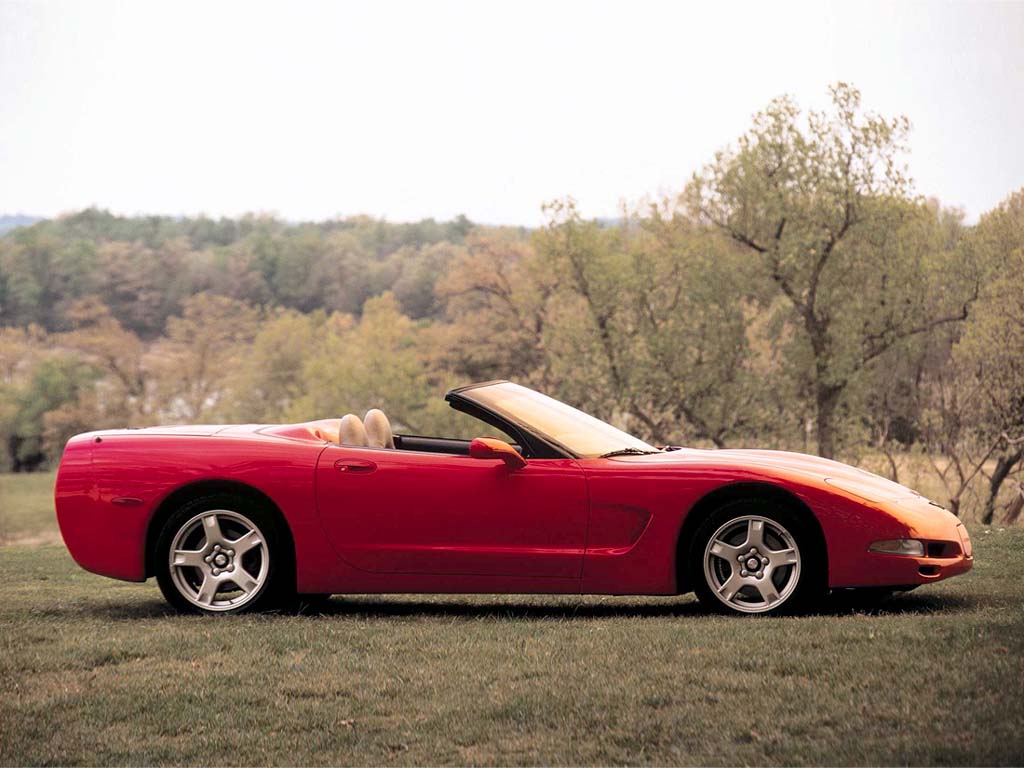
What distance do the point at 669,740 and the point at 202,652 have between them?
2550 millimetres

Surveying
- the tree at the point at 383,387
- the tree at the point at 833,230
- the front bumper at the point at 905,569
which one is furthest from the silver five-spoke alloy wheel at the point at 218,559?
the tree at the point at 383,387

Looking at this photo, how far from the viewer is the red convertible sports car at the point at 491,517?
6469 millimetres

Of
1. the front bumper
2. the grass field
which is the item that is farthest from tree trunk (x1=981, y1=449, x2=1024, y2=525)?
the front bumper

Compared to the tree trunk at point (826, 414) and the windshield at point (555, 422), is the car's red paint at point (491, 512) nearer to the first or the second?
the windshield at point (555, 422)

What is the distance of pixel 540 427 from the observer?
275 inches

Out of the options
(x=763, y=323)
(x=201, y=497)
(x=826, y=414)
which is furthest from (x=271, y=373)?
(x=201, y=497)

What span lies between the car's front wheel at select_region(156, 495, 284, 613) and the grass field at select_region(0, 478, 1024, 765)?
23 cm

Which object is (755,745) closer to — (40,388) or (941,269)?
(941,269)

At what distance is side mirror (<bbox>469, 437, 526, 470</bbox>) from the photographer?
6664 millimetres

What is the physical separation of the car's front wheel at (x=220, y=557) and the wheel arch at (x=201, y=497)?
0.15 feet

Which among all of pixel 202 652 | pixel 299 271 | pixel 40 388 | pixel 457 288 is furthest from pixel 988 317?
pixel 299 271

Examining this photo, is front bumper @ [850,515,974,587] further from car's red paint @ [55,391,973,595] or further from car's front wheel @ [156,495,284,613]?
car's front wheel @ [156,495,284,613]

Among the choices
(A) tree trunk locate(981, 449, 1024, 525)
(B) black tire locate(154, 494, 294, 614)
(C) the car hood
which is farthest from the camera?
(A) tree trunk locate(981, 449, 1024, 525)

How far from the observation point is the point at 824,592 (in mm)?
6441
